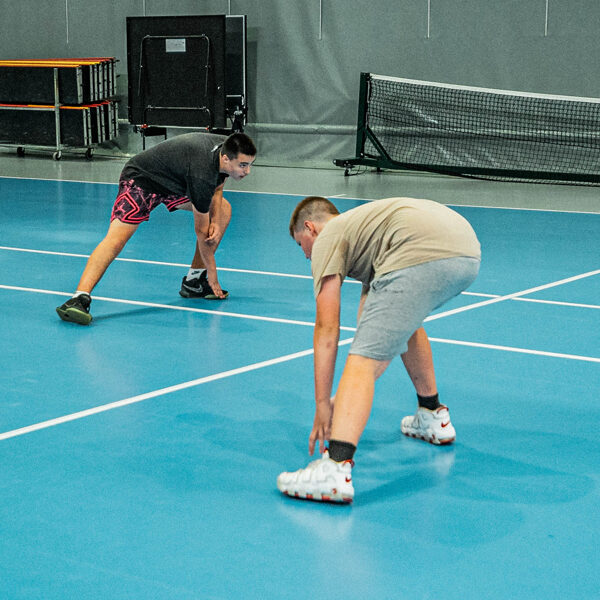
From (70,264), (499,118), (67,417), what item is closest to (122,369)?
(67,417)

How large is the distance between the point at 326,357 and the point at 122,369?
6.59 feet

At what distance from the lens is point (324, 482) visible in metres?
3.60

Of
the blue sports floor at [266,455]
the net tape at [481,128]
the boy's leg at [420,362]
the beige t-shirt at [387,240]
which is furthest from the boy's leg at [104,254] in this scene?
the net tape at [481,128]

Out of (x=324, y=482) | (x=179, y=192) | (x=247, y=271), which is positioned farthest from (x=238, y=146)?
(x=324, y=482)

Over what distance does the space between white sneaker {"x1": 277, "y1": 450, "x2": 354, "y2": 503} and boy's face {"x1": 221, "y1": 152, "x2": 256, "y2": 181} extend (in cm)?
305

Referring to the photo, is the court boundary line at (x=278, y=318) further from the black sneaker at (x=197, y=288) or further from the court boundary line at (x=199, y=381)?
the court boundary line at (x=199, y=381)

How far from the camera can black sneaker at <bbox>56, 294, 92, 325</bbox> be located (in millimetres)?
6332

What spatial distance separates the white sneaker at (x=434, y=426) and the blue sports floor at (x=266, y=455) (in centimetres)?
7

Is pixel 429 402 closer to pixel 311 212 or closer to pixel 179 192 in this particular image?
pixel 311 212

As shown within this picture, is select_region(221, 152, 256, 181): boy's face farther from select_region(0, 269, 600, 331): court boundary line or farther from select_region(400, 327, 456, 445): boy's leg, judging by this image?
select_region(400, 327, 456, 445): boy's leg

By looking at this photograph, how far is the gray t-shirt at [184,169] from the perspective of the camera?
6.60 meters

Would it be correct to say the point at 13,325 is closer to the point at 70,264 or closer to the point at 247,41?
the point at 70,264

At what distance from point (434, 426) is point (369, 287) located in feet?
2.35

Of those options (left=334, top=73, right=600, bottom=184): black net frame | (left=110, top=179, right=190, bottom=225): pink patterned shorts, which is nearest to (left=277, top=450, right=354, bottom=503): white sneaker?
(left=110, top=179, right=190, bottom=225): pink patterned shorts
